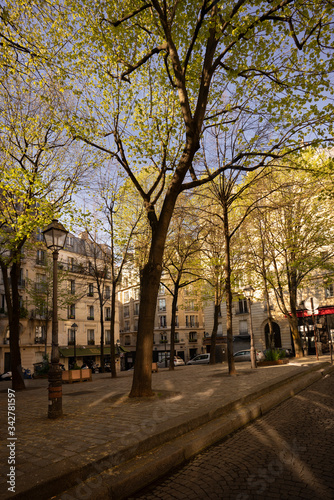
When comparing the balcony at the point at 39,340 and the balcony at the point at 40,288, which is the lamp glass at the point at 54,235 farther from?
the balcony at the point at 39,340

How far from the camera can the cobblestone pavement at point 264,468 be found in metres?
3.31

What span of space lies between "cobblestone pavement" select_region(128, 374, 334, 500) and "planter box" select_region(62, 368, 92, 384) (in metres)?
12.2

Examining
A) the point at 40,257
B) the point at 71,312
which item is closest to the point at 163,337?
the point at 71,312

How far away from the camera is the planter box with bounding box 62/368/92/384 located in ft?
A: 52.4

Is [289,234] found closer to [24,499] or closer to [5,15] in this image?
[5,15]

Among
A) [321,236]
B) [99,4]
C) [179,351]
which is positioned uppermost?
[99,4]

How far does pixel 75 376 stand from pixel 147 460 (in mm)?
13596

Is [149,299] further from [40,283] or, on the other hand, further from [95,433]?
[40,283]

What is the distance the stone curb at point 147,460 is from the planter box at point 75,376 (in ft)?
37.6

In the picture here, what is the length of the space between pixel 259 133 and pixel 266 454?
1024 centimetres

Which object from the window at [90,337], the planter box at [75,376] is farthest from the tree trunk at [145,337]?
the window at [90,337]

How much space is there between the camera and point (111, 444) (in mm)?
4273

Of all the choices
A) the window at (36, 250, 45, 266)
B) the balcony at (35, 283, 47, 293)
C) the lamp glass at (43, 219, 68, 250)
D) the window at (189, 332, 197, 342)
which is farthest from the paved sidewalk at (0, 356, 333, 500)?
the window at (189, 332, 197, 342)

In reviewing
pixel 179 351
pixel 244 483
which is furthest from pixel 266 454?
pixel 179 351
